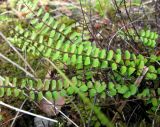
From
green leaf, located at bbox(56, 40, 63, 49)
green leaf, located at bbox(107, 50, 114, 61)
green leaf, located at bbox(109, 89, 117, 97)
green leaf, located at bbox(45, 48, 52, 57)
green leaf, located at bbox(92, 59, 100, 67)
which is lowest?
green leaf, located at bbox(109, 89, 117, 97)

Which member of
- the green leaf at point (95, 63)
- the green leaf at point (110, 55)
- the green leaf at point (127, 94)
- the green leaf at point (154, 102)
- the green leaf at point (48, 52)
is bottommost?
the green leaf at point (154, 102)

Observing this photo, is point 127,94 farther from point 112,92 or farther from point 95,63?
point 95,63

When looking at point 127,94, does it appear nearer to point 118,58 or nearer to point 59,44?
point 118,58

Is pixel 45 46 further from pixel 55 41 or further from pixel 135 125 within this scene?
pixel 135 125

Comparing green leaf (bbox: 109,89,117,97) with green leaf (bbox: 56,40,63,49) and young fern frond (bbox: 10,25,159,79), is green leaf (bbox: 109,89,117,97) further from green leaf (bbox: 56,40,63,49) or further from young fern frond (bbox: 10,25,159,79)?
green leaf (bbox: 56,40,63,49)

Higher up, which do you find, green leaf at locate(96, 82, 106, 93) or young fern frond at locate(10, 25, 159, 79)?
young fern frond at locate(10, 25, 159, 79)

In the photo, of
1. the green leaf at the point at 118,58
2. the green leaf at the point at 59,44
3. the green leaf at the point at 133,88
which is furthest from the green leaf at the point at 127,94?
the green leaf at the point at 59,44

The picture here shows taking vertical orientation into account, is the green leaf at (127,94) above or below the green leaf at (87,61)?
below

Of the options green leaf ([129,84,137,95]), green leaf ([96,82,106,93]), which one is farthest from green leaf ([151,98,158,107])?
green leaf ([96,82,106,93])

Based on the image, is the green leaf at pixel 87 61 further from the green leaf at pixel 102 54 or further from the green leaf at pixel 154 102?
the green leaf at pixel 154 102

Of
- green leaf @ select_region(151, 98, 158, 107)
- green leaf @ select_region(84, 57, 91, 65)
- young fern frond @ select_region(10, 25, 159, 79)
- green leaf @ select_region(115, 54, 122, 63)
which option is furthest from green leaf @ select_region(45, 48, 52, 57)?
green leaf @ select_region(151, 98, 158, 107)

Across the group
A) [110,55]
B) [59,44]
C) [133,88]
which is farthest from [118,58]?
[59,44]

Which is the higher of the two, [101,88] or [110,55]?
[110,55]
